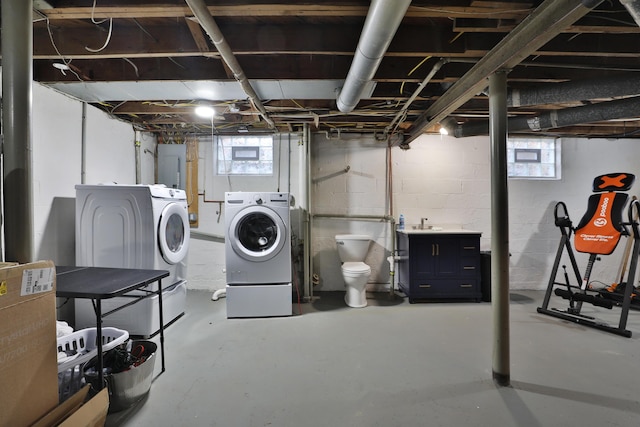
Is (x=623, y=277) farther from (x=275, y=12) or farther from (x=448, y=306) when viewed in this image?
(x=275, y=12)

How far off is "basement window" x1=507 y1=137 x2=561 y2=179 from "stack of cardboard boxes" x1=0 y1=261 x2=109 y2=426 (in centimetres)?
481

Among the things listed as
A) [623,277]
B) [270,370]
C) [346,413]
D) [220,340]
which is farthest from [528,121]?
[220,340]

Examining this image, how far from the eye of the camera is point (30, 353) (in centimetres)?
100

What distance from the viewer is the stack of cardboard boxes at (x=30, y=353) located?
92 centimetres

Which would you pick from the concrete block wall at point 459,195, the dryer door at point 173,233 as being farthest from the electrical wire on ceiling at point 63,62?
the concrete block wall at point 459,195

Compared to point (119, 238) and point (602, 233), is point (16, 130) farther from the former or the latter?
point (602, 233)

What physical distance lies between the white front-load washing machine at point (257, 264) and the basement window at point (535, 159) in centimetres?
338

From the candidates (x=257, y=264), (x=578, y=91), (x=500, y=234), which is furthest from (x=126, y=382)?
(x=578, y=91)

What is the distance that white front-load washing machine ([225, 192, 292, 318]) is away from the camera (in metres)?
2.75

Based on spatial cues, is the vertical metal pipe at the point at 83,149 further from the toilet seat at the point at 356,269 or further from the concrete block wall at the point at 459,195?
the toilet seat at the point at 356,269

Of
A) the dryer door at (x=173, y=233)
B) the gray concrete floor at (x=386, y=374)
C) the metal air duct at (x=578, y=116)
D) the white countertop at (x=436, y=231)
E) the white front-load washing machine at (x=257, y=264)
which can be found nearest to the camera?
the gray concrete floor at (x=386, y=374)

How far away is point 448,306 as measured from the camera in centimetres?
309

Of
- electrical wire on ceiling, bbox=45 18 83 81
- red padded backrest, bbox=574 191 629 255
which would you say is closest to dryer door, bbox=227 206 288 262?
electrical wire on ceiling, bbox=45 18 83 81

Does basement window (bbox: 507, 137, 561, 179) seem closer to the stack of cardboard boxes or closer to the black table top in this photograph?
the black table top
